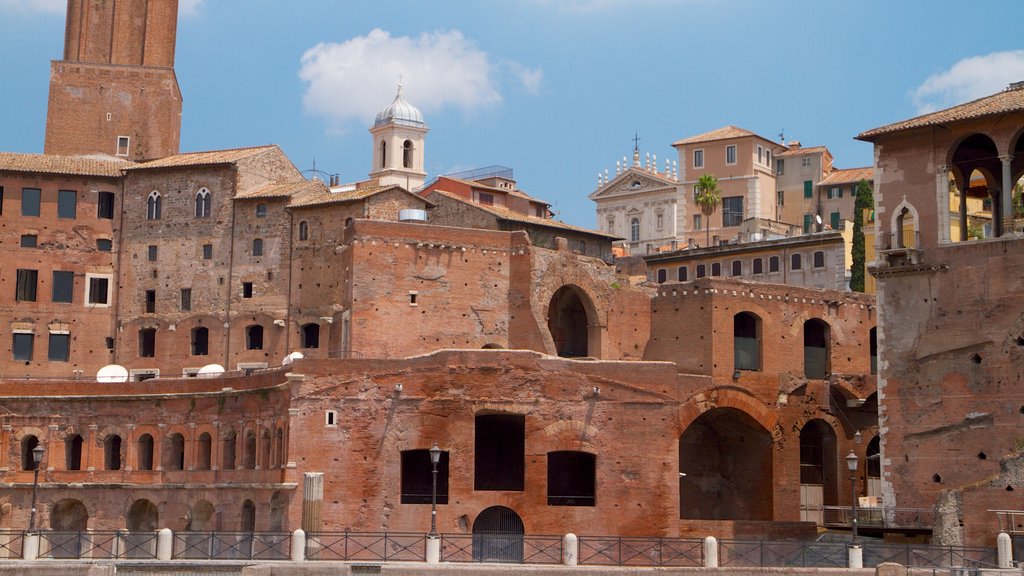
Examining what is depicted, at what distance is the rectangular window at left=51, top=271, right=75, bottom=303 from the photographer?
63438mm

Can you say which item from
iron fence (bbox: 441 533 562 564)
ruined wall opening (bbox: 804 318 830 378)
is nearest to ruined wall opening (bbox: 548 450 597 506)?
iron fence (bbox: 441 533 562 564)

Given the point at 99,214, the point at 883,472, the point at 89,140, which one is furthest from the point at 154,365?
the point at 883,472

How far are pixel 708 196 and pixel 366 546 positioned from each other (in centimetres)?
4717

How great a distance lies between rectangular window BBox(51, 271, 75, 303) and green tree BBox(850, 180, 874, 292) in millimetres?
33889

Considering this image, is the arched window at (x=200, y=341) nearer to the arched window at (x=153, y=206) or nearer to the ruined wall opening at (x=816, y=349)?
the arched window at (x=153, y=206)

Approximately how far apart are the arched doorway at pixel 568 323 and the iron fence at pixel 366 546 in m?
17.9

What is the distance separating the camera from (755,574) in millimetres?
38938

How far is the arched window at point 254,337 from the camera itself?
2450 inches

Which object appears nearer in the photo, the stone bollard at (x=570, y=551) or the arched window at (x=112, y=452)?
the stone bollard at (x=570, y=551)

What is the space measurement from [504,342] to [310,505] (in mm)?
13392

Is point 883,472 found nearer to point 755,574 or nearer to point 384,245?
point 755,574

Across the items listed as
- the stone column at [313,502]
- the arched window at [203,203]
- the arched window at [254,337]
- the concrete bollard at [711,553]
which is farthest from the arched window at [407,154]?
the concrete bollard at [711,553]

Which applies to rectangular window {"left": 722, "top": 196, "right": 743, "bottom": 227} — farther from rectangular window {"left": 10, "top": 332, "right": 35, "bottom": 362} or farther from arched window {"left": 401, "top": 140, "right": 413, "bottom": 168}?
rectangular window {"left": 10, "top": 332, "right": 35, "bottom": 362}

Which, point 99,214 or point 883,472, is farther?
point 99,214
